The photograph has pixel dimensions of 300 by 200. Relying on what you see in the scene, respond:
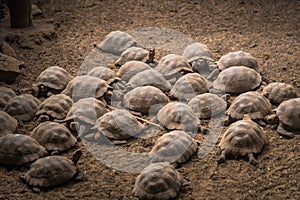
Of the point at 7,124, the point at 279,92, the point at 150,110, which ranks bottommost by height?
the point at 7,124

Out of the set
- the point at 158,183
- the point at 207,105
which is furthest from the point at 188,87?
the point at 158,183

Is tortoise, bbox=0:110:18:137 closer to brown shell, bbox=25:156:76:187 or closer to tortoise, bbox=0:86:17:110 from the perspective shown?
tortoise, bbox=0:86:17:110

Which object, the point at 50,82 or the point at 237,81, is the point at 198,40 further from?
the point at 50,82

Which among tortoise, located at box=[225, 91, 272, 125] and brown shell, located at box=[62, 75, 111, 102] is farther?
brown shell, located at box=[62, 75, 111, 102]

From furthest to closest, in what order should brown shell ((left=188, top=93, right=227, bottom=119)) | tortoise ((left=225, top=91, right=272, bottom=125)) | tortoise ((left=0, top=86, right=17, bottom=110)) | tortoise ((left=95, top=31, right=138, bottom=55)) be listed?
tortoise ((left=95, top=31, right=138, bottom=55)) → tortoise ((left=0, top=86, right=17, bottom=110)) → brown shell ((left=188, top=93, right=227, bottom=119)) → tortoise ((left=225, top=91, right=272, bottom=125))

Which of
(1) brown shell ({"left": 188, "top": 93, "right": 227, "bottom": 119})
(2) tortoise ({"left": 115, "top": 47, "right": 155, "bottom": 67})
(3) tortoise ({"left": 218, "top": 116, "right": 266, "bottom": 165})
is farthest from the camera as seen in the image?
(2) tortoise ({"left": 115, "top": 47, "right": 155, "bottom": 67})

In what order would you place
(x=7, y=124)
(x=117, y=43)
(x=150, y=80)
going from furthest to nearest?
(x=117, y=43) < (x=150, y=80) < (x=7, y=124)

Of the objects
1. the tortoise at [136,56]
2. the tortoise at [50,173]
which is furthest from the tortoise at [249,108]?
the tortoise at [50,173]

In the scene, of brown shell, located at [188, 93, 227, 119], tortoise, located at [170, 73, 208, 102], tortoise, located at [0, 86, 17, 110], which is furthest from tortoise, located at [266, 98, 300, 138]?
tortoise, located at [0, 86, 17, 110]
